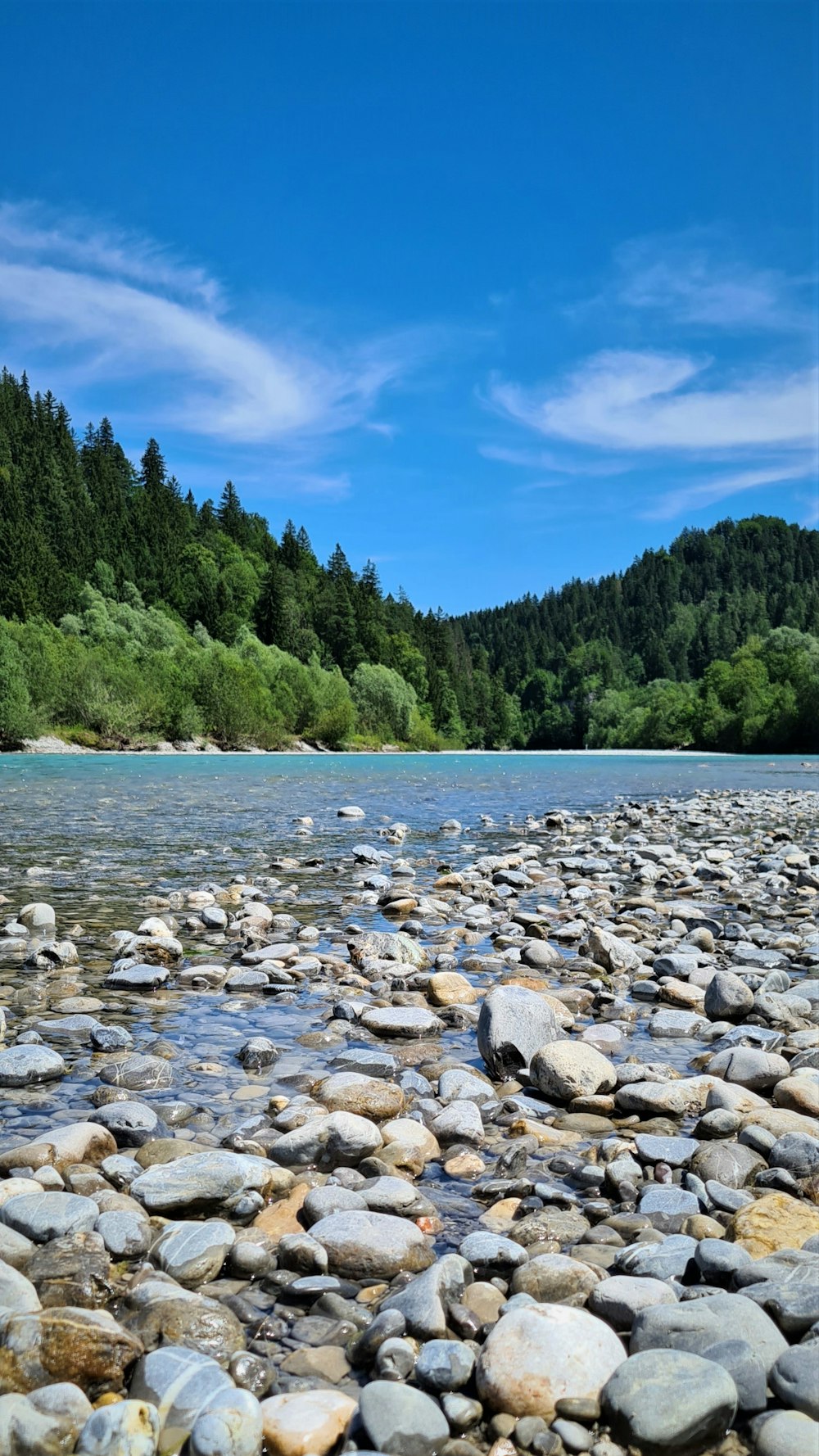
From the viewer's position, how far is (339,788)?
33750mm

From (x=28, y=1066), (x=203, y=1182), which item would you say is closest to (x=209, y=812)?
(x=28, y=1066)

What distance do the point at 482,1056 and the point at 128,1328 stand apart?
2.99m

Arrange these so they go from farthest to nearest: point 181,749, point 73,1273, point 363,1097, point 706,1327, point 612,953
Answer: point 181,749 < point 612,953 < point 363,1097 < point 73,1273 < point 706,1327

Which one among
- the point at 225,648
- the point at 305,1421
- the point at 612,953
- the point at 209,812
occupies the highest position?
the point at 225,648

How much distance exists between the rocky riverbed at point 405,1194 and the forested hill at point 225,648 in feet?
207

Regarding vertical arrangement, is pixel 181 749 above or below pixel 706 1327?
below

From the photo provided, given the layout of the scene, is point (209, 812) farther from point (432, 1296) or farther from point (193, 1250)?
point (432, 1296)

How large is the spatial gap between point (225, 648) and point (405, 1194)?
104 m

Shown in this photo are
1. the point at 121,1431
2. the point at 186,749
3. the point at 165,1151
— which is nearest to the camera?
the point at 121,1431

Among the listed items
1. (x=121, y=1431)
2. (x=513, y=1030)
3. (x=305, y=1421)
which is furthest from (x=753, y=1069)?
(x=121, y=1431)

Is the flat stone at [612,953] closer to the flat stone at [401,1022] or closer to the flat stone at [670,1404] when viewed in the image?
the flat stone at [401,1022]

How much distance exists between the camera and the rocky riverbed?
7.95 ft

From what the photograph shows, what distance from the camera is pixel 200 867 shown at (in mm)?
12586

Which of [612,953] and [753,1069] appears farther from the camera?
[612,953]
